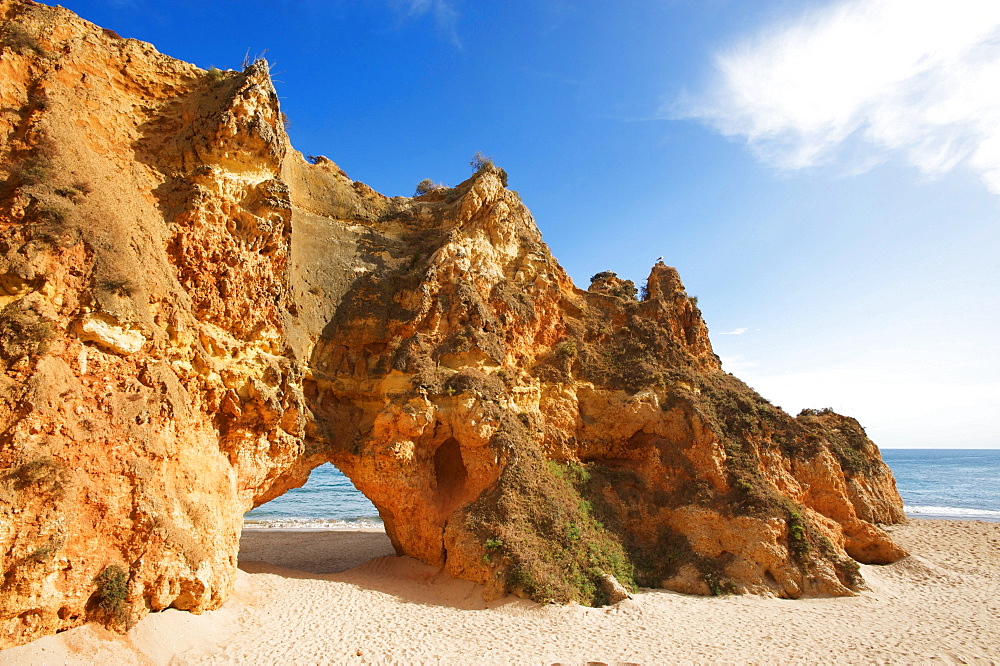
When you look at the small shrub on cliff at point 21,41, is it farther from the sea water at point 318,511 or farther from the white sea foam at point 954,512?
the white sea foam at point 954,512

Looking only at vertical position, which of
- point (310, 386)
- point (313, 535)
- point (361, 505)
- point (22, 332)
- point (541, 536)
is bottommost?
point (361, 505)

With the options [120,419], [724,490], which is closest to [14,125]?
[120,419]

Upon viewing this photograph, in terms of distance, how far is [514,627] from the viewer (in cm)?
1118

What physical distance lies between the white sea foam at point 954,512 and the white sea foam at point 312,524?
1384 inches

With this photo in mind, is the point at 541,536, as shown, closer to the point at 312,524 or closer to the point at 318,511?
the point at 312,524

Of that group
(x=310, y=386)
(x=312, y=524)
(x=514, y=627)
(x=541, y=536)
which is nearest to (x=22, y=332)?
(x=310, y=386)

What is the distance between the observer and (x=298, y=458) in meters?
13.9

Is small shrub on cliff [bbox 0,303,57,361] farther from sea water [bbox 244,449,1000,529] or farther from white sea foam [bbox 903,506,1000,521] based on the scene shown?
white sea foam [bbox 903,506,1000,521]

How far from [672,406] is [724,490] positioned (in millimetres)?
3167

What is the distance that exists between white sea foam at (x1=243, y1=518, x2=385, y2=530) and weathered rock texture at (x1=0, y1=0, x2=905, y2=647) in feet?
52.7

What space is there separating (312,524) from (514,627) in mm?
23684

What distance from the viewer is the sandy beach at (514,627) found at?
9305 mm

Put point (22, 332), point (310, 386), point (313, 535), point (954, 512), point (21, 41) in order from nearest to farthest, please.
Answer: point (22, 332), point (21, 41), point (310, 386), point (313, 535), point (954, 512)

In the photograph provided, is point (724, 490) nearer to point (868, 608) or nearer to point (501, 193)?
point (868, 608)
